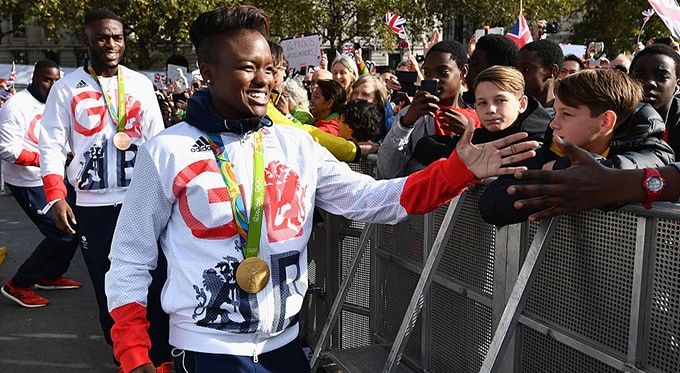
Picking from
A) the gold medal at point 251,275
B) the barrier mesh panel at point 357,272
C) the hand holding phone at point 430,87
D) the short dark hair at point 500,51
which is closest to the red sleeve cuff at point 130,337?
the gold medal at point 251,275

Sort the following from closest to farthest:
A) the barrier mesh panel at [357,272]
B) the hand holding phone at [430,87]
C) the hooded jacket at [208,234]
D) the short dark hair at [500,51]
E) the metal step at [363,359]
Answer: the hooded jacket at [208,234], the hand holding phone at [430,87], the metal step at [363,359], the barrier mesh panel at [357,272], the short dark hair at [500,51]

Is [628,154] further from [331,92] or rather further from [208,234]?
[331,92]

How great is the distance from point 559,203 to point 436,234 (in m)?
1.42

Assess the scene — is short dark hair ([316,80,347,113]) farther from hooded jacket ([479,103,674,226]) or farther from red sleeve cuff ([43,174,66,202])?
hooded jacket ([479,103,674,226])

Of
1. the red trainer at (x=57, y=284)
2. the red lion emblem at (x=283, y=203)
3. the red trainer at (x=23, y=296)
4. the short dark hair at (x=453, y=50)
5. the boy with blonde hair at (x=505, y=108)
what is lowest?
the red trainer at (x=57, y=284)

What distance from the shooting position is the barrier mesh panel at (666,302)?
208 cm

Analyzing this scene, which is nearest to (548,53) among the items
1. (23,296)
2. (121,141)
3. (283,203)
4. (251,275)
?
(283,203)

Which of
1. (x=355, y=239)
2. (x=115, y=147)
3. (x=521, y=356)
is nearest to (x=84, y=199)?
(x=115, y=147)

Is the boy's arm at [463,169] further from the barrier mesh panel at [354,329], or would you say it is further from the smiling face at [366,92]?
the smiling face at [366,92]

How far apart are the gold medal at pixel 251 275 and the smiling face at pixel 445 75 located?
2089 mm

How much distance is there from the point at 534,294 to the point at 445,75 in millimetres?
1830

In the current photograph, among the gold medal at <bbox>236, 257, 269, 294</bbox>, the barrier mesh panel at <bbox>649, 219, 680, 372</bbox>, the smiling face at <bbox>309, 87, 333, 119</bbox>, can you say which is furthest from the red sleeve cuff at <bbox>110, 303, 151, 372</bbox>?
the smiling face at <bbox>309, 87, 333, 119</bbox>

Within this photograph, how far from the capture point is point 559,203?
6.92 ft

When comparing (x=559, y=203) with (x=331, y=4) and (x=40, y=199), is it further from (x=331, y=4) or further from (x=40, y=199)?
(x=331, y=4)
